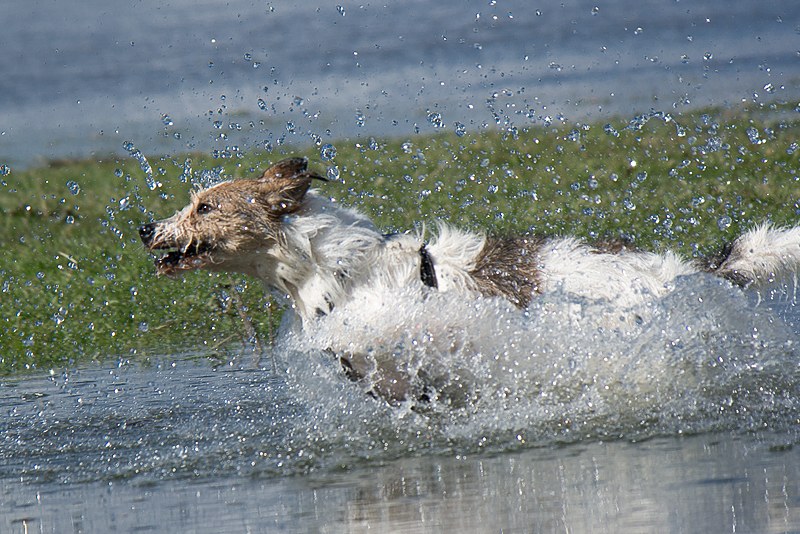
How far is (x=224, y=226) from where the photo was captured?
189 inches

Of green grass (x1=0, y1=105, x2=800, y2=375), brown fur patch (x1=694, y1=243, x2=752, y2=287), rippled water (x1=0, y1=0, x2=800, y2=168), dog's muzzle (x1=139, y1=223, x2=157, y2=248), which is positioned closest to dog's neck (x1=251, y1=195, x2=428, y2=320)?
dog's muzzle (x1=139, y1=223, x2=157, y2=248)

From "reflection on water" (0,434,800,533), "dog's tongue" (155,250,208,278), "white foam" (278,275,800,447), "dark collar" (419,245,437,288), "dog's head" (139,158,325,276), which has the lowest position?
"reflection on water" (0,434,800,533)

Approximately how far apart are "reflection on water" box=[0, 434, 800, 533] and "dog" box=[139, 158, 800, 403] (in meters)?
1.00

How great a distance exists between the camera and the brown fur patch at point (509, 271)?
4.86 meters

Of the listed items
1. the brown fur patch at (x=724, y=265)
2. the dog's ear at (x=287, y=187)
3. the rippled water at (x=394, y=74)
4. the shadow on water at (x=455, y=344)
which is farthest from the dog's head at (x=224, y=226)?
the rippled water at (x=394, y=74)

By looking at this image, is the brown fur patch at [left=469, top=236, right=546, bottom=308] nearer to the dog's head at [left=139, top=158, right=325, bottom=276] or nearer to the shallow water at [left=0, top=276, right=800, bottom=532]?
the shallow water at [left=0, top=276, right=800, bottom=532]

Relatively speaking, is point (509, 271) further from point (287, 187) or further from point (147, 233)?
point (147, 233)

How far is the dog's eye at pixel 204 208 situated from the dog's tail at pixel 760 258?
263cm

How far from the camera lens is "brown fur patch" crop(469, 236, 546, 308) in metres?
4.86

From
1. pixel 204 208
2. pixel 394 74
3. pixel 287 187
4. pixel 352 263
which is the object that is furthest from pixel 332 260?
pixel 394 74

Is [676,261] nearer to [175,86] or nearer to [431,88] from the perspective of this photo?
[431,88]

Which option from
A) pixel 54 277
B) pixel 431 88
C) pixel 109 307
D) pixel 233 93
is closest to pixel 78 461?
pixel 109 307

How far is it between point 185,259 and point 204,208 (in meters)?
0.28

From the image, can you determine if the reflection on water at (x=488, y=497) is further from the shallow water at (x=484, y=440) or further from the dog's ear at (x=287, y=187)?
the dog's ear at (x=287, y=187)
